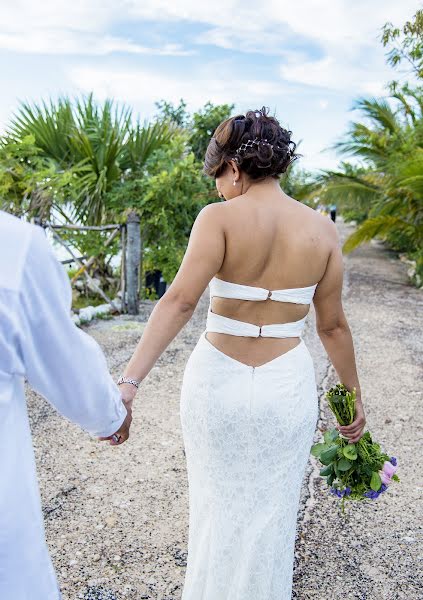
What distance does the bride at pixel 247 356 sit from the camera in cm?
228

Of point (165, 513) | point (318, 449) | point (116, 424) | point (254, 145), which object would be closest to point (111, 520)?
point (165, 513)


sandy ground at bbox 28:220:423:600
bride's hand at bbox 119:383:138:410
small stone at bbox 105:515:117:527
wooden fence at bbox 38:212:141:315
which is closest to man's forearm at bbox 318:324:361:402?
bride's hand at bbox 119:383:138:410

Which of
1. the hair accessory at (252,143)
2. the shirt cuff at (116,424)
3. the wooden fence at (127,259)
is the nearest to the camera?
the shirt cuff at (116,424)

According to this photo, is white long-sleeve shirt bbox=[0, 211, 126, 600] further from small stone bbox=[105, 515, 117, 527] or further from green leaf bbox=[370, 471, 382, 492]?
small stone bbox=[105, 515, 117, 527]

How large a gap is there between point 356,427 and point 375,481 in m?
0.29

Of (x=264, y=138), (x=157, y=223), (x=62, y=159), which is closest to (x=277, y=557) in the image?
(x=264, y=138)

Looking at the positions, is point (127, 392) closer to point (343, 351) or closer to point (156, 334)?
point (156, 334)

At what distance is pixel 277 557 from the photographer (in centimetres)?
244

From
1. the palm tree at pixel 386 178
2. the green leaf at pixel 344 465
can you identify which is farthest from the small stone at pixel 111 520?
the palm tree at pixel 386 178

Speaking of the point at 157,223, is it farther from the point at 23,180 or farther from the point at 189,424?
the point at 189,424

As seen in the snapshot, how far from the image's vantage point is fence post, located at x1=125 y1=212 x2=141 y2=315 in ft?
30.9

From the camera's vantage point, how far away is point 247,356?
237 cm

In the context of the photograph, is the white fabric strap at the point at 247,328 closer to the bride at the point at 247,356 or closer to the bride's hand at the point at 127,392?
the bride at the point at 247,356

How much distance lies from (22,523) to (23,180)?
7.66m
